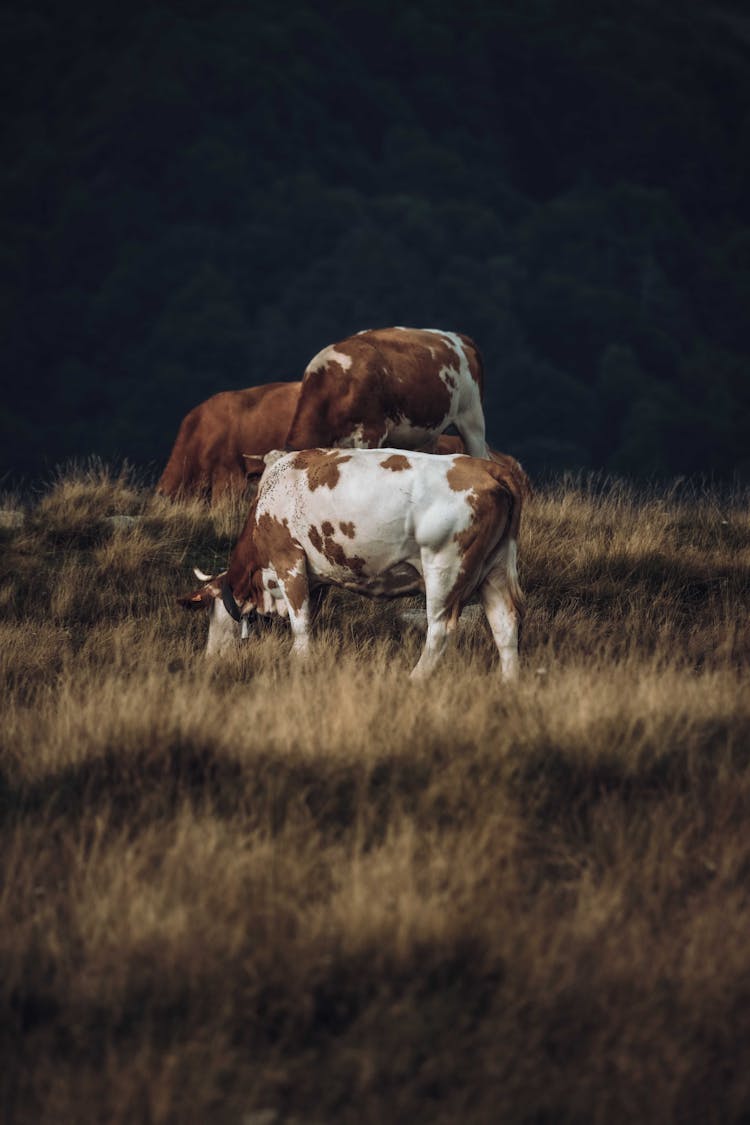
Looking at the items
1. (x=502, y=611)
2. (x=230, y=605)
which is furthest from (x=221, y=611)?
(x=502, y=611)

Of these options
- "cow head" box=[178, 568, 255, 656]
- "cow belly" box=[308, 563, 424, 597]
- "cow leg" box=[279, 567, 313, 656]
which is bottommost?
"cow head" box=[178, 568, 255, 656]

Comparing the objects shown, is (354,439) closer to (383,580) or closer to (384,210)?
(383,580)

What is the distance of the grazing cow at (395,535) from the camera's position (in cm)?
841

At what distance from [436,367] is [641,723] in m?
6.30

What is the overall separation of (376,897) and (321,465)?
4.53 m

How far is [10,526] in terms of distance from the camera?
513 inches

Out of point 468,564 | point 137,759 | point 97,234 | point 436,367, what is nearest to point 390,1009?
point 137,759

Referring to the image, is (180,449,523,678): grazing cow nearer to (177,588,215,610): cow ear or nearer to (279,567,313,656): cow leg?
(279,567,313,656): cow leg

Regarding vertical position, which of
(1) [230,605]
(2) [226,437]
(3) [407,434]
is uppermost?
(3) [407,434]

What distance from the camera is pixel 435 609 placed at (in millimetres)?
8484

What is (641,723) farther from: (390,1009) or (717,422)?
(717,422)

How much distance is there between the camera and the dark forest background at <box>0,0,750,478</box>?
89.1m

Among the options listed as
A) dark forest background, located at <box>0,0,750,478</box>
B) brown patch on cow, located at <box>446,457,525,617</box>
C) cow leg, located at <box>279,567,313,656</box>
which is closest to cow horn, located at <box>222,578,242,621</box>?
cow leg, located at <box>279,567,313,656</box>

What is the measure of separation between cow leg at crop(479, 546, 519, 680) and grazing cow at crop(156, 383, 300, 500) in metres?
7.16
